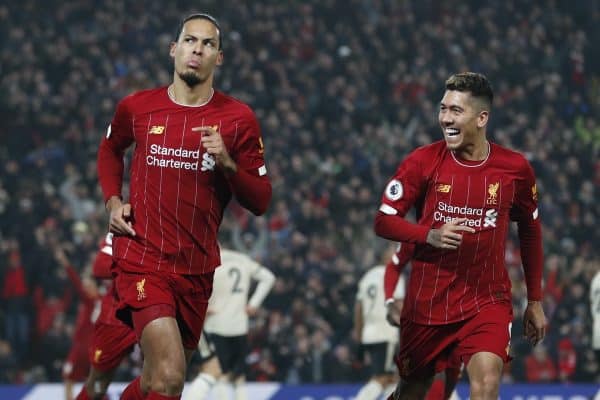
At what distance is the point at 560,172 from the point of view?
20297mm

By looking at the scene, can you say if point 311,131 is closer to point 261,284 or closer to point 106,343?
point 261,284

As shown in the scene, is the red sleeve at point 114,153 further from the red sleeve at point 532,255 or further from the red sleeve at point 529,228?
the red sleeve at point 532,255

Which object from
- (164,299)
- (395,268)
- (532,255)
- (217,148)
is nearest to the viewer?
(217,148)

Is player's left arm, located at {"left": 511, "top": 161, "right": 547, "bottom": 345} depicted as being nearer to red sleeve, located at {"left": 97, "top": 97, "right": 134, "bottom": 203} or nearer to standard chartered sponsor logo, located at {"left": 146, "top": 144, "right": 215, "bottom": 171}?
standard chartered sponsor logo, located at {"left": 146, "top": 144, "right": 215, "bottom": 171}

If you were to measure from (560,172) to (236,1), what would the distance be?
24.7ft

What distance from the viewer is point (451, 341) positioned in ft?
22.6

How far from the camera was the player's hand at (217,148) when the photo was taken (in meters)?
5.76

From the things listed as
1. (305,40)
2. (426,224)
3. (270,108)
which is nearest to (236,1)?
(305,40)

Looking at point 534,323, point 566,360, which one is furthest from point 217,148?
point 566,360

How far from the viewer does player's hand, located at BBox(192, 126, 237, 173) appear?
576 cm

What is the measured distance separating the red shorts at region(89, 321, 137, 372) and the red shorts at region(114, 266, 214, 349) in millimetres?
2083

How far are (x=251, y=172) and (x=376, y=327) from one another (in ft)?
21.6

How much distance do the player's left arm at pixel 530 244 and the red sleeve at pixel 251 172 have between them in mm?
1540

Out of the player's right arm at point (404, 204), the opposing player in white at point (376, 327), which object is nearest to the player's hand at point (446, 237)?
the player's right arm at point (404, 204)
